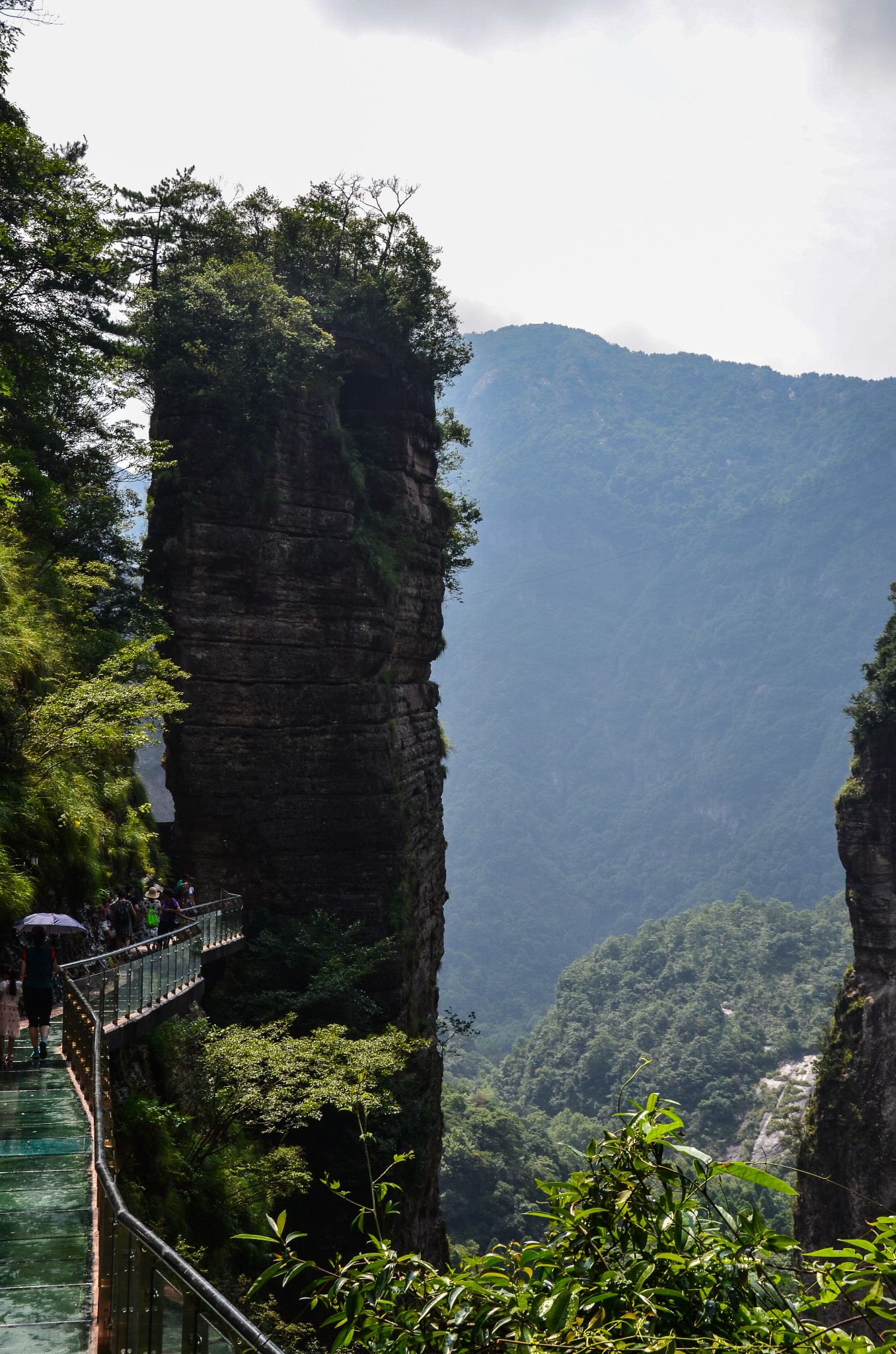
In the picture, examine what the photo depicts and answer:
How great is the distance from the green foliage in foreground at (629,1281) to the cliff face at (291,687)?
66.5ft

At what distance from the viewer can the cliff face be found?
24125 mm

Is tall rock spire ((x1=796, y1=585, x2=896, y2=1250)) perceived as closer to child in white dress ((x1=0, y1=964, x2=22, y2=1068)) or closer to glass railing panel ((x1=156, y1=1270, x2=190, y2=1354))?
child in white dress ((x1=0, y1=964, x2=22, y2=1068))

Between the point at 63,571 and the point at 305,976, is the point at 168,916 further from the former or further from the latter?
the point at 63,571

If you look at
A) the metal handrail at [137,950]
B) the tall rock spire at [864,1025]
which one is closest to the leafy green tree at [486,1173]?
the tall rock spire at [864,1025]

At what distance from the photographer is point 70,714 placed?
16.1 m

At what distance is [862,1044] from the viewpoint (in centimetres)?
3472

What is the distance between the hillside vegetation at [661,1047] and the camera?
6419cm

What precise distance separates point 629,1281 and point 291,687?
21.5m

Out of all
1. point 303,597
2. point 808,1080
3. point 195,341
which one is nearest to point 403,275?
point 195,341

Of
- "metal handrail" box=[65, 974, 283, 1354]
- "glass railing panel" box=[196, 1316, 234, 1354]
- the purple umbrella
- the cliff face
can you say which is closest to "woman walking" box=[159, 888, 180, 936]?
the cliff face

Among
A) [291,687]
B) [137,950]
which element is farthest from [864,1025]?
[137,950]

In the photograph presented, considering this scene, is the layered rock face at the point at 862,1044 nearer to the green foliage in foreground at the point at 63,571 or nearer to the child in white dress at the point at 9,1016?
the green foliage in foreground at the point at 63,571

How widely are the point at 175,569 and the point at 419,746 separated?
861 centimetres

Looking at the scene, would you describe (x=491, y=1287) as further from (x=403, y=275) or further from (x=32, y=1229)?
(x=403, y=275)
